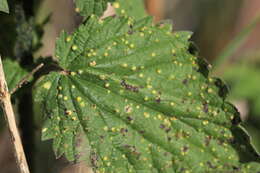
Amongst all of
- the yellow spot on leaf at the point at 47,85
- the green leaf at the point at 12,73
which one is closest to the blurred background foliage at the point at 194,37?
the green leaf at the point at 12,73

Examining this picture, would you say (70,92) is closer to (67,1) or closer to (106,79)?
(106,79)

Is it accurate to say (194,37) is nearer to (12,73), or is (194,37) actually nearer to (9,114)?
(12,73)

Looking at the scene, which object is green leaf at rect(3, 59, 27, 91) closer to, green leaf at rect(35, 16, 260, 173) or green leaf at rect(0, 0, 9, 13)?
green leaf at rect(35, 16, 260, 173)

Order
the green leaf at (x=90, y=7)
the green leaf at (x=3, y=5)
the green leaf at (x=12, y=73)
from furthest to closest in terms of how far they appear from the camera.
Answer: the green leaf at (x=12, y=73), the green leaf at (x=90, y=7), the green leaf at (x=3, y=5)

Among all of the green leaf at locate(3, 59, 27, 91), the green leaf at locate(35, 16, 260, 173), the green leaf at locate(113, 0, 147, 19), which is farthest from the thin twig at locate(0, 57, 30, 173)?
the green leaf at locate(113, 0, 147, 19)

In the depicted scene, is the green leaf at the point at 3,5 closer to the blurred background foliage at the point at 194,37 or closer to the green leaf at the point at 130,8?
the blurred background foliage at the point at 194,37

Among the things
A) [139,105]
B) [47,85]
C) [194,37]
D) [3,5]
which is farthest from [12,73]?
[194,37]
